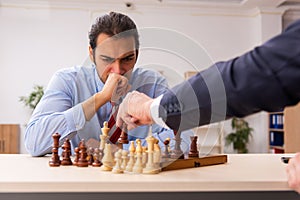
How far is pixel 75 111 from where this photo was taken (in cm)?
152

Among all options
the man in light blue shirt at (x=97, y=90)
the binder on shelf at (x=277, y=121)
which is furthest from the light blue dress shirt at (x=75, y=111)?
the binder on shelf at (x=277, y=121)

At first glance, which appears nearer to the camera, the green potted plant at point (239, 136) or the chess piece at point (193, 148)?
the chess piece at point (193, 148)

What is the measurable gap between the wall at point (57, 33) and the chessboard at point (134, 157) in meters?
4.53

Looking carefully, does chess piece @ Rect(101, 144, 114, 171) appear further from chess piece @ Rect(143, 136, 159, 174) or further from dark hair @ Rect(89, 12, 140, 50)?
dark hair @ Rect(89, 12, 140, 50)

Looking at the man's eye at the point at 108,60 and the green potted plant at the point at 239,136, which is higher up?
the man's eye at the point at 108,60

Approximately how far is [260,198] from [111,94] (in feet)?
1.96

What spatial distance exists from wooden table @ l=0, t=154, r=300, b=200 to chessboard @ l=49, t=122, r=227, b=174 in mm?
27

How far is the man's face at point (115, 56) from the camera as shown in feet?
4.79

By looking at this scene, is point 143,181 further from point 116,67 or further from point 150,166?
point 116,67

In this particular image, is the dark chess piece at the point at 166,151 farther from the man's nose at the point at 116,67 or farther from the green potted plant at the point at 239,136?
the green potted plant at the point at 239,136

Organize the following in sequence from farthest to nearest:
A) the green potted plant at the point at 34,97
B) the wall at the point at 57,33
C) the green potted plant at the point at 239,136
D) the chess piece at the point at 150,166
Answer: the green potted plant at the point at 239,136
the wall at the point at 57,33
the green potted plant at the point at 34,97
the chess piece at the point at 150,166

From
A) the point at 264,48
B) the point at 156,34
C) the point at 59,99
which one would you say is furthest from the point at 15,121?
the point at 264,48

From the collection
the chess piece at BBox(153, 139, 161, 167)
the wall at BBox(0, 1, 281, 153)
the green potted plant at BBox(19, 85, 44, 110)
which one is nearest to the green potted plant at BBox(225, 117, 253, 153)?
the wall at BBox(0, 1, 281, 153)

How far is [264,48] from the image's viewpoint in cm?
82
